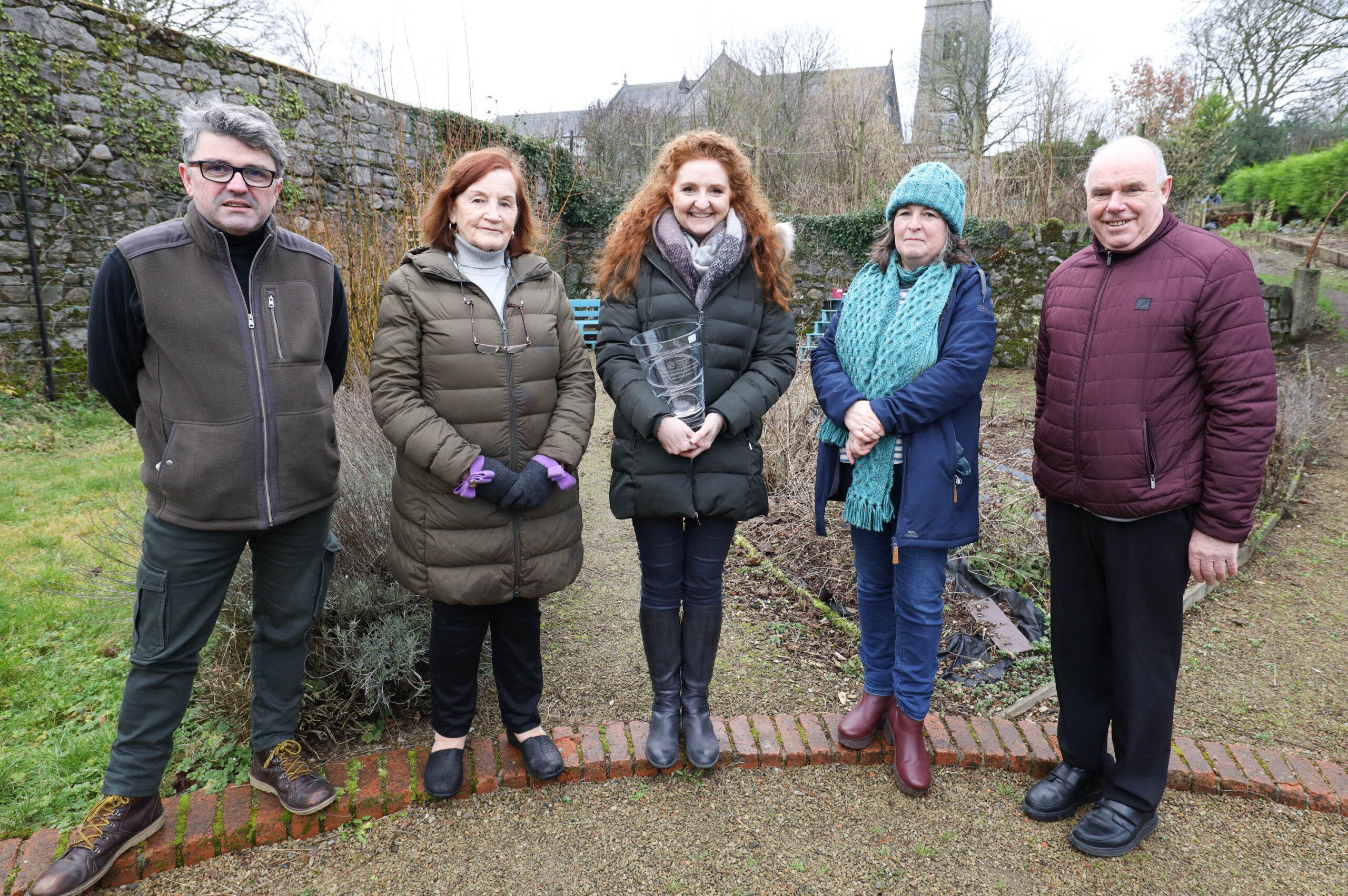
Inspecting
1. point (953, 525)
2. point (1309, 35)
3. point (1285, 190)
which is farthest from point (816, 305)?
point (1309, 35)

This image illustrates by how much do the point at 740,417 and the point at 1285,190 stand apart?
2072 cm

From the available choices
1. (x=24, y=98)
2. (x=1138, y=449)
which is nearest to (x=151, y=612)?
(x=1138, y=449)

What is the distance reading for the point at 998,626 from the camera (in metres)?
3.29

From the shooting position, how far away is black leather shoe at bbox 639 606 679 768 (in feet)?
7.73

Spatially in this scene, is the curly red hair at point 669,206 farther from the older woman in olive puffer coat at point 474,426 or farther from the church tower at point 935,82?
the church tower at point 935,82

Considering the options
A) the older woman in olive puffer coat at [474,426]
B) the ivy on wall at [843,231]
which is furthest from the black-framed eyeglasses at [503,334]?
the ivy on wall at [843,231]

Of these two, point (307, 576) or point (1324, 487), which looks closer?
point (307, 576)

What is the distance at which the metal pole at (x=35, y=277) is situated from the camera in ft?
21.1

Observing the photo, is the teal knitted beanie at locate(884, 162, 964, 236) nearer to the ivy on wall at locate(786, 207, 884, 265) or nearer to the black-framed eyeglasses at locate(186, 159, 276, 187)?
the black-framed eyeglasses at locate(186, 159, 276, 187)

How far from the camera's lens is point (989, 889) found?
1949 mm

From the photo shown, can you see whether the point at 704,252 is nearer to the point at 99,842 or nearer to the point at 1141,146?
the point at 1141,146

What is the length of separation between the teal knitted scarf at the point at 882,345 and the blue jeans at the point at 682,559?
0.43 m

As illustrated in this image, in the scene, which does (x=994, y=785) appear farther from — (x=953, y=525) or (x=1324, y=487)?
(x=1324, y=487)

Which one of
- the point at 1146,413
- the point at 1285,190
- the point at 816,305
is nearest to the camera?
the point at 1146,413
